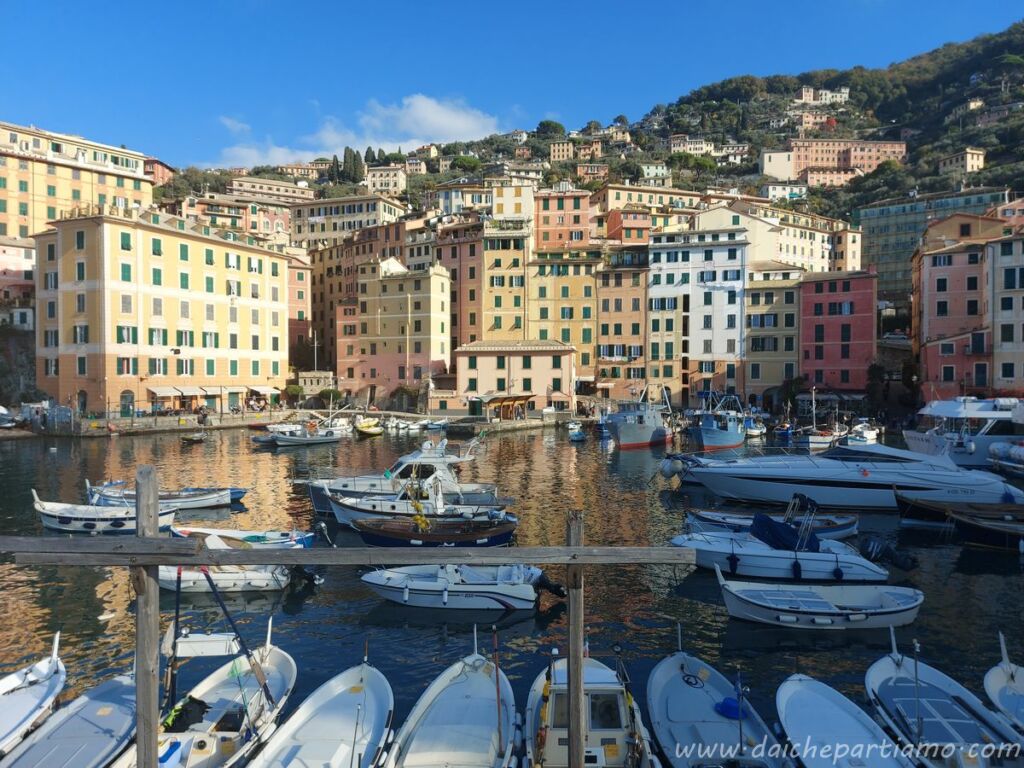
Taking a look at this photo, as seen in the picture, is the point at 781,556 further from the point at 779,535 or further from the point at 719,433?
the point at 719,433

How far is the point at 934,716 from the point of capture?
34.6ft

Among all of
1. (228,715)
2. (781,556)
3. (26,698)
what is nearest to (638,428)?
(781,556)

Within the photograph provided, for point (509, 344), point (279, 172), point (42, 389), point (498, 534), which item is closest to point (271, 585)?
point (498, 534)

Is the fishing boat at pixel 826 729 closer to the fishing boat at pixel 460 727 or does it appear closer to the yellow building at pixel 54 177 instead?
the fishing boat at pixel 460 727

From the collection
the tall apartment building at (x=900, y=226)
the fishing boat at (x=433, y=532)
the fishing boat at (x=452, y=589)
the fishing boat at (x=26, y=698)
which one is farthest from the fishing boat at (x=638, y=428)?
the tall apartment building at (x=900, y=226)

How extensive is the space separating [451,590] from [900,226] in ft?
369

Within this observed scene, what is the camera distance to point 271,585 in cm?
1842

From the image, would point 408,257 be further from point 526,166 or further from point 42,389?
point 526,166

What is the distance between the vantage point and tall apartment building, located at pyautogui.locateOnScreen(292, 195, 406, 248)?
368ft

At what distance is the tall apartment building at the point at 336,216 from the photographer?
368 feet

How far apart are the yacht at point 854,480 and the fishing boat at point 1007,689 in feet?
54.7

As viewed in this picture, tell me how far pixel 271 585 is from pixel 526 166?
156506 millimetres

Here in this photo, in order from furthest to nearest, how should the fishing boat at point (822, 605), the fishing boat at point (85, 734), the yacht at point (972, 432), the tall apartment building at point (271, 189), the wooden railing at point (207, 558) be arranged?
the tall apartment building at point (271, 189) → the yacht at point (972, 432) → the fishing boat at point (822, 605) → the fishing boat at point (85, 734) → the wooden railing at point (207, 558)

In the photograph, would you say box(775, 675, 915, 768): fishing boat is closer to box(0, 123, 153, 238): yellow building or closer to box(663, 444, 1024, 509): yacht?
box(663, 444, 1024, 509): yacht
